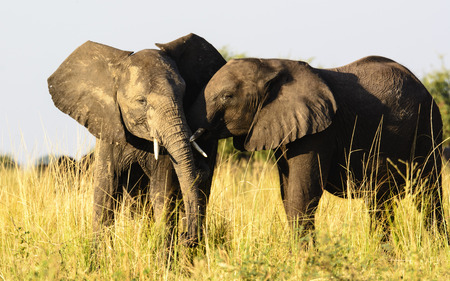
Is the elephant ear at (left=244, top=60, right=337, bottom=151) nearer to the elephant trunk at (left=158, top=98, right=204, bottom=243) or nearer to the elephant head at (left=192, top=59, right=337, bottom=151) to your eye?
the elephant head at (left=192, top=59, right=337, bottom=151)

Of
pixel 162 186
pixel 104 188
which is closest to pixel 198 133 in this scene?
pixel 162 186

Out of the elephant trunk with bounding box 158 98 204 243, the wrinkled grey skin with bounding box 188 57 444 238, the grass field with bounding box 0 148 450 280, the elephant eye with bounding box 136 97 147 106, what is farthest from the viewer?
the wrinkled grey skin with bounding box 188 57 444 238

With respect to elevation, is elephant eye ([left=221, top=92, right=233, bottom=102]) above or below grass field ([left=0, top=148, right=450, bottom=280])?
above

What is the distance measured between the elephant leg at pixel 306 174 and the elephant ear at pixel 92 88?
1.53m

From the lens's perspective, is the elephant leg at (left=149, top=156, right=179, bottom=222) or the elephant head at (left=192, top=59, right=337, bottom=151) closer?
the elephant head at (left=192, top=59, right=337, bottom=151)

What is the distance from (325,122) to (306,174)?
494 millimetres

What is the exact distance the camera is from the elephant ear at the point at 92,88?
22.5ft

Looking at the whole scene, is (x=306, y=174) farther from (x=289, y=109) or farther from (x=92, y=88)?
(x=92, y=88)

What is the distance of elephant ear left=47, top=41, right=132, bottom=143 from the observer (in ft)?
22.5

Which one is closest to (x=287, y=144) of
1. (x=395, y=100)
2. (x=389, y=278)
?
(x=395, y=100)

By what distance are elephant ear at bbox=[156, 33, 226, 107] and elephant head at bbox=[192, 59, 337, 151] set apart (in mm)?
495

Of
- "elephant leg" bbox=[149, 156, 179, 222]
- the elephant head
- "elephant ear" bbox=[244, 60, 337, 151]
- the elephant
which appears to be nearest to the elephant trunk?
the elephant

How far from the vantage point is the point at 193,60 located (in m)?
7.20

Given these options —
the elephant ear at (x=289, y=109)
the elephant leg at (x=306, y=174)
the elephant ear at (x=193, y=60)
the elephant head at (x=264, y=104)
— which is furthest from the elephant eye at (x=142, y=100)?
the elephant leg at (x=306, y=174)
